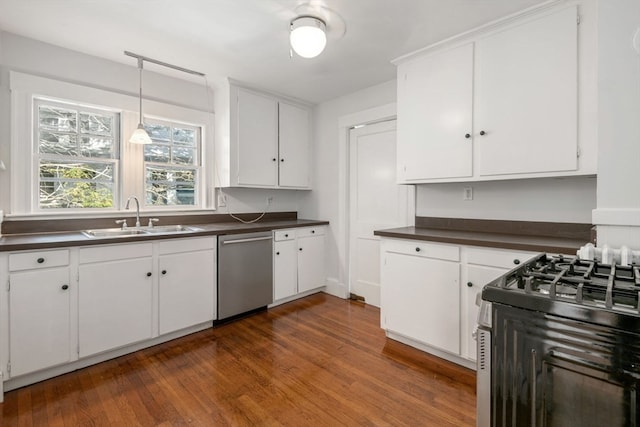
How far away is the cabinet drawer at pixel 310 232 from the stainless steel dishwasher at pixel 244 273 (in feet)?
1.46

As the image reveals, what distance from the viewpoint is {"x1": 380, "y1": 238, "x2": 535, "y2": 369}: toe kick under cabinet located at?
6.71ft

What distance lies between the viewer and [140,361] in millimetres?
2258

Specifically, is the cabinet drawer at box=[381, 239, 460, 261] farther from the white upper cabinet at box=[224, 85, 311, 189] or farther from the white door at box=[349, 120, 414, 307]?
the white upper cabinet at box=[224, 85, 311, 189]

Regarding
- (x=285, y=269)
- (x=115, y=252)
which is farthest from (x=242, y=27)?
(x=285, y=269)

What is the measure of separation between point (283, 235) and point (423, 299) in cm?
167

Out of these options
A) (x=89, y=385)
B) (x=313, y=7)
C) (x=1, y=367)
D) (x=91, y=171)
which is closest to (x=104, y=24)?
(x=91, y=171)

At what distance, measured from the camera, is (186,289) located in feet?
8.64

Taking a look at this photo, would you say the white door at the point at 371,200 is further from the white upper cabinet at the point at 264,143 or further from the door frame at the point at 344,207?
the white upper cabinet at the point at 264,143

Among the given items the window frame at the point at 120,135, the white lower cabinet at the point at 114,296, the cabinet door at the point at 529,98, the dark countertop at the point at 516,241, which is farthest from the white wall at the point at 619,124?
the window frame at the point at 120,135

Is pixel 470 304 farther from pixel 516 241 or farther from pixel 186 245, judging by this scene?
pixel 186 245

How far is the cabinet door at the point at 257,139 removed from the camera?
3.34m

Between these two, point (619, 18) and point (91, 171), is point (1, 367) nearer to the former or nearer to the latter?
point (91, 171)

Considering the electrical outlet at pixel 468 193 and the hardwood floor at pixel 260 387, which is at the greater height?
the electrical outlet at pixel 468 193

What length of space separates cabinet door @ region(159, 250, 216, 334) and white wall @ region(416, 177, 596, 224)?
7.01ft
